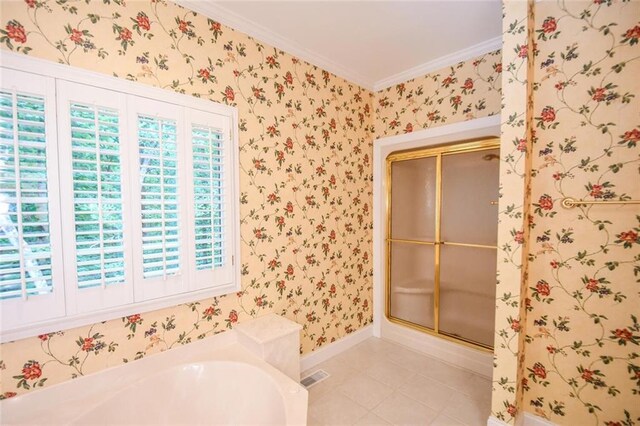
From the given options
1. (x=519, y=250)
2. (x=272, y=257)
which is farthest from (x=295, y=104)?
(x=519, y=250)

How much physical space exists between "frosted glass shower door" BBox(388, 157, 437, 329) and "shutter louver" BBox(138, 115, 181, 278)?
2.02 m

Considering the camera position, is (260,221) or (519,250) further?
(260,221)

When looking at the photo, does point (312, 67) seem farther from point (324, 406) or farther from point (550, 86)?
point (324, 406)

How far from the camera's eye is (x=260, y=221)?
197 cm

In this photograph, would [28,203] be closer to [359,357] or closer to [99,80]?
[99,80]

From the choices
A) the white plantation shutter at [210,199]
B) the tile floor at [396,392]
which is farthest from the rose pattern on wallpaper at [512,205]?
the white plantation shutter at [210,199]

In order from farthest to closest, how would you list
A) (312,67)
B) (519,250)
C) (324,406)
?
(312,67), (324,406), (519,250)

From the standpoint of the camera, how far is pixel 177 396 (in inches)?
57.4

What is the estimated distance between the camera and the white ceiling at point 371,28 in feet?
5.50

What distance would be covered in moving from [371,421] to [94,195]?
6.68ft

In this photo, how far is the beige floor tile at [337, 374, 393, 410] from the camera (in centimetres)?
193

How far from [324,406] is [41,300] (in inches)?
67.0

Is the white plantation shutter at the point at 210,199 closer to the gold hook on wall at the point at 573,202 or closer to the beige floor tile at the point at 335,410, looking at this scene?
the beige floor tile at the point at 335,410

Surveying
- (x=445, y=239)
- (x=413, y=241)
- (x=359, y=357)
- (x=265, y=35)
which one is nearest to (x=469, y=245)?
(x=445, y=239)
